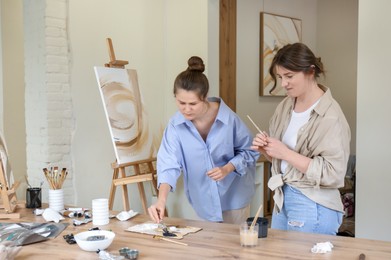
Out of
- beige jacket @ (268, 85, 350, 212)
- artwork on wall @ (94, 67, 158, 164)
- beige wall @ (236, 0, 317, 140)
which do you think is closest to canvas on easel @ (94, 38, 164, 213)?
artwork on wall @ (94, 67, 158, 164)

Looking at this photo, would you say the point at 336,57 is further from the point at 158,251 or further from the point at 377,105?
the point at 158,251

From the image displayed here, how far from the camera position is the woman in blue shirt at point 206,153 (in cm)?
230

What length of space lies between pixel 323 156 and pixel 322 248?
1.37 ft

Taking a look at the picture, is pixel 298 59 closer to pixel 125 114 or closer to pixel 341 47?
pixel 125 114

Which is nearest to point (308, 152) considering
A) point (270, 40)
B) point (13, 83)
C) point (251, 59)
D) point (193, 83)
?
point (193, 83)

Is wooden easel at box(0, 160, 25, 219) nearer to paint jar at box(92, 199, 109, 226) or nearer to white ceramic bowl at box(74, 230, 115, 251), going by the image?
paint jar at box(92, 199, 109, 226)

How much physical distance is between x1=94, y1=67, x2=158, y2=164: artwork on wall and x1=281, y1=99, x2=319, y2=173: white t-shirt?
1.57m

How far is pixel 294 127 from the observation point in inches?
81.0

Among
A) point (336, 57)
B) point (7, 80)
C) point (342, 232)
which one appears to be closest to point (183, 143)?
point (342, 232)

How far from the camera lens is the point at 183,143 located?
240cm

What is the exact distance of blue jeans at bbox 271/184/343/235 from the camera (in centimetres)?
193

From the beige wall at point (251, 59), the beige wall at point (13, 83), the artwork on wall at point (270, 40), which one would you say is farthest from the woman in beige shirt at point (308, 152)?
the beige wall at point (13, 83)

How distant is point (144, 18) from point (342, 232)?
2817 mm

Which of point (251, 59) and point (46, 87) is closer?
point (46, 87)
